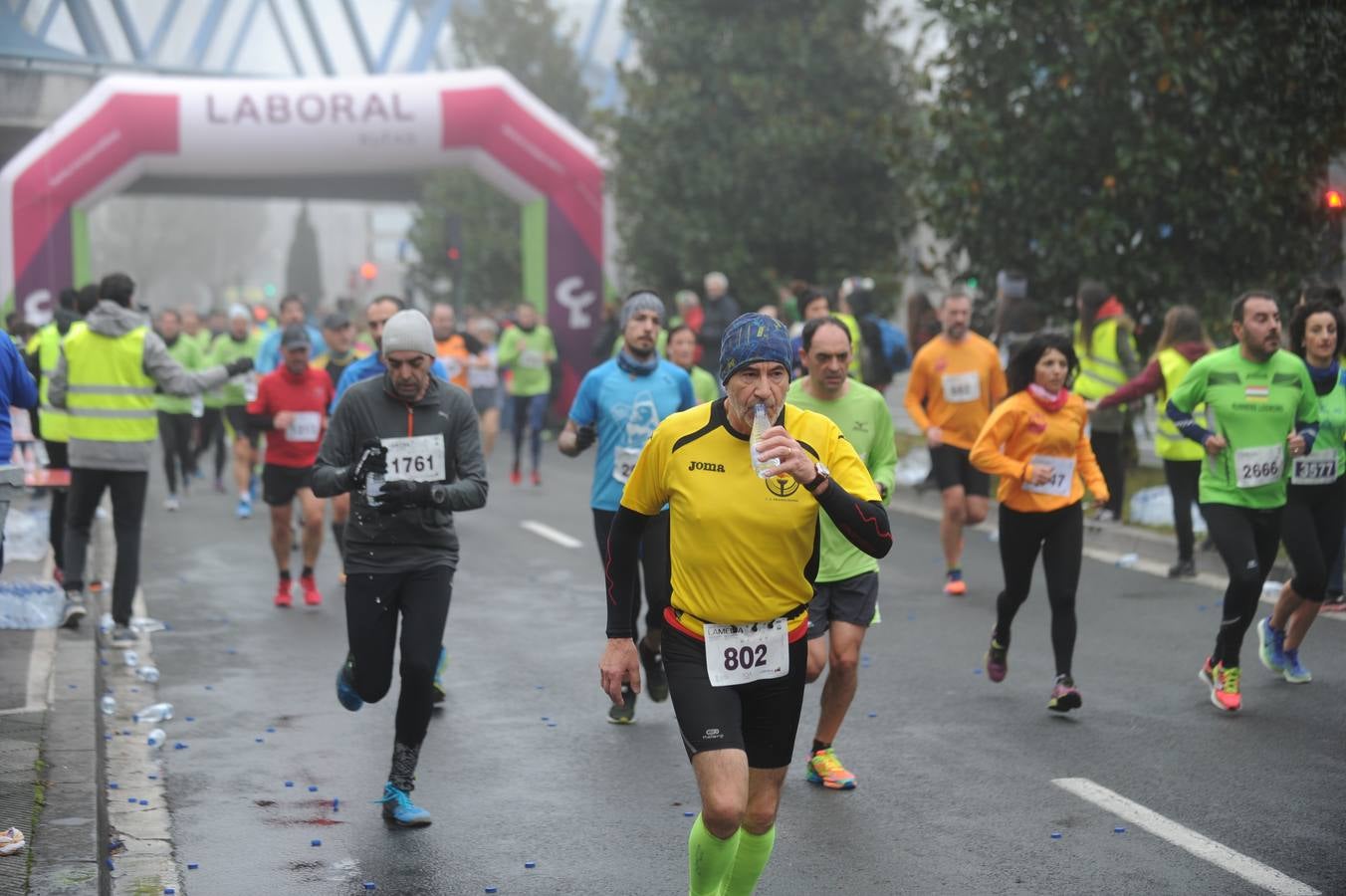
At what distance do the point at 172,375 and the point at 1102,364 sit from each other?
7338 millimetres

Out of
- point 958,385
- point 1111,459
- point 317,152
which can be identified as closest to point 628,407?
point 958,385

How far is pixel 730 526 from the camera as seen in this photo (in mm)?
4578

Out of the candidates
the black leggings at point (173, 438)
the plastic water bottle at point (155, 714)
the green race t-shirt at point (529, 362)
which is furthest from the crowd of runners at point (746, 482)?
the green race t-shirt at point (529, 362)

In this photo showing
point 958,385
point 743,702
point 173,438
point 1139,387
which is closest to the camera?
point 743,702

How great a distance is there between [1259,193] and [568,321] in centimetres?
1273

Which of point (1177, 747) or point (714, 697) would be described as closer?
point (714, 697)

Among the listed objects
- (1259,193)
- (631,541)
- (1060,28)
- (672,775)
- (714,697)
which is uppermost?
(1060,28)

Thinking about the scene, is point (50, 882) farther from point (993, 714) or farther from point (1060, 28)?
point (1060, 28)

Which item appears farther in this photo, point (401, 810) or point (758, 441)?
point (401, 810)

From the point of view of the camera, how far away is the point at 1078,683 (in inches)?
340

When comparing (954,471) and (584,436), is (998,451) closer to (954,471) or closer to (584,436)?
(584,436)

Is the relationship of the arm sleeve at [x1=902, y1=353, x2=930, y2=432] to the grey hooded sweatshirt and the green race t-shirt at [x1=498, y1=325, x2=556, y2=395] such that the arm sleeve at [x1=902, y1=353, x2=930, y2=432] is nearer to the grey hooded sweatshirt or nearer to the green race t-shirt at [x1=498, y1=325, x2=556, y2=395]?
the grey hooded sweatshirt

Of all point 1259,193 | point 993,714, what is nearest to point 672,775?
point 993,714

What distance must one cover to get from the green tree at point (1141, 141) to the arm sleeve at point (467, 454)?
1050 cm
